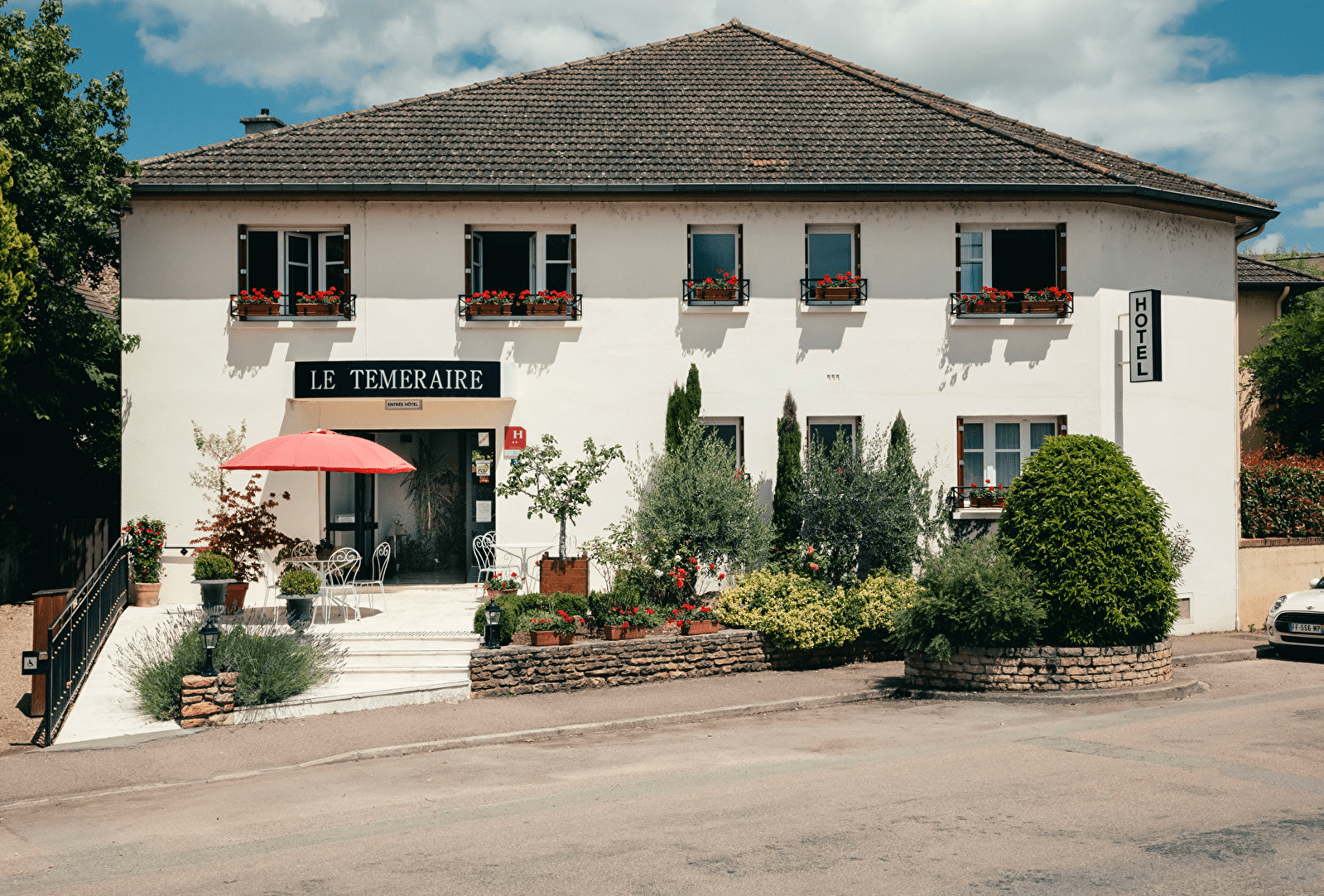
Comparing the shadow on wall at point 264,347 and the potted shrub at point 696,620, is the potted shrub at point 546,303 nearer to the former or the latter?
the shadow on wall at point 264,347

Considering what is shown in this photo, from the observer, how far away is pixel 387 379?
53.1ft

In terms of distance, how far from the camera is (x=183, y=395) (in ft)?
54.0

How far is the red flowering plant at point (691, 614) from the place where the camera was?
44.6ft

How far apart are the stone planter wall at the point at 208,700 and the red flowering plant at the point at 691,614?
5254 millimetres

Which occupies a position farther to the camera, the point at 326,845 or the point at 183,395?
the point at 183,395

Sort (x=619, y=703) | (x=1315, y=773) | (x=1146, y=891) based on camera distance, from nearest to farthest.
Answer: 1. (x=1146, y=891)
2. (x=1315, y=773)
3. (x=619, y=703)

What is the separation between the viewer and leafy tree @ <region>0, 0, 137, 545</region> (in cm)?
1485

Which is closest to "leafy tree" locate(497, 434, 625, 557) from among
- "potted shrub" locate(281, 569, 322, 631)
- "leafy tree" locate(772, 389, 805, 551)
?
"leafy tree" locate(772, 389, 805, 551)

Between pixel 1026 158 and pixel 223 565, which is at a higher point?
pixel 1026 158

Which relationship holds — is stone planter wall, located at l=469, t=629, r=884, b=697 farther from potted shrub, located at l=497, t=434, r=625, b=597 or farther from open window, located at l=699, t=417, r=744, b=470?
open window, located at l=699, t=417, r=744, b=470

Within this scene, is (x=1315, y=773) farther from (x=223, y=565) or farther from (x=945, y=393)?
(x=223, y=565)

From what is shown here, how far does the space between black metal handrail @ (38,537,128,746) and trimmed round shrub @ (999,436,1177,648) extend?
10.2 meters

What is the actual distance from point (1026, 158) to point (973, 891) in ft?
46.5

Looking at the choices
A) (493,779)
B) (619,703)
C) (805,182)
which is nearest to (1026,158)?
(805,182)
